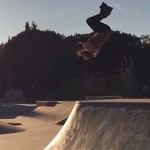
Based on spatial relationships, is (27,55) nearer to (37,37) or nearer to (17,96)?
(37,37)

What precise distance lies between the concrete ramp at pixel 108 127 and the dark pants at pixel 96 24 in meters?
3.45

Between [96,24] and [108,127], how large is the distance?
4382 millimetres

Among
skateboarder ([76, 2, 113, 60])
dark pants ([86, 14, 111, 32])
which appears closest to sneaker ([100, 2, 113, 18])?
skateboarder ([76, 2, 113, 60])

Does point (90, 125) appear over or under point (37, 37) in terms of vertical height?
under

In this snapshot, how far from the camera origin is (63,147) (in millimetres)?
5965

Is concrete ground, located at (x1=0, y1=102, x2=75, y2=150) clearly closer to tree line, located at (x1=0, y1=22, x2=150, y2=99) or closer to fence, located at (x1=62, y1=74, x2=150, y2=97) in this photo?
fence, located at (x1=62, y1=74, x2=150, y2=97)

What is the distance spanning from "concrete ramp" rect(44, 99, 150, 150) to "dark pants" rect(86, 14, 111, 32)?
3454 mm

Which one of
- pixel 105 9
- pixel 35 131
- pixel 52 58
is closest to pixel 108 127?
pixel 105 9

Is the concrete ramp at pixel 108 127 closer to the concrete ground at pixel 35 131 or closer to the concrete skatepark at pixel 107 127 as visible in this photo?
→ the concrete skatepark at pixel 107 127

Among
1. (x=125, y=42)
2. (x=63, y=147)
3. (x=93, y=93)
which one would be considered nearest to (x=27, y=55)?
(x=125, y=42)

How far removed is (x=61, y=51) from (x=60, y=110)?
3293cm

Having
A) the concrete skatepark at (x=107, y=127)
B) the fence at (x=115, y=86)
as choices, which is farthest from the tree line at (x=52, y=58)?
the concrete skatepark at (x=107, y=127)

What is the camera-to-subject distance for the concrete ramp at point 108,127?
16.5 ft

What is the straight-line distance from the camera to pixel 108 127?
548cm
